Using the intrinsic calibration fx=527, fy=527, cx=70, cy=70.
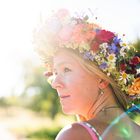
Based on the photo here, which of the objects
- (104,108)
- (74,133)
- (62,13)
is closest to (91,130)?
(74,133)

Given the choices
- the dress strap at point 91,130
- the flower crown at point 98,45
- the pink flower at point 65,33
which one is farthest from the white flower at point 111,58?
the dress strap at point 91,130

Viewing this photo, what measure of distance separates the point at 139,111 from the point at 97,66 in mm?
329

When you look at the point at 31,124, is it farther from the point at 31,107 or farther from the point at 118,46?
the point at 118,46

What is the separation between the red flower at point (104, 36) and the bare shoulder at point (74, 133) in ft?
2.04

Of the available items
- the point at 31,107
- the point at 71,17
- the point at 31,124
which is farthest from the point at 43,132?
the point at 71,17

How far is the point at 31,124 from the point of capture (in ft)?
45.0

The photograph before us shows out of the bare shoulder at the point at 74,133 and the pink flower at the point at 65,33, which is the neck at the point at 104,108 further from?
the pink flower at the point at 65,33

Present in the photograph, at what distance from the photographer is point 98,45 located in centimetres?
269

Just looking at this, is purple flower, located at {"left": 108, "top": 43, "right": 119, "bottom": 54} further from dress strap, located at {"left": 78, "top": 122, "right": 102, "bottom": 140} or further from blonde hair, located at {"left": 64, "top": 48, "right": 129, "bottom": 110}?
dress strap, located at {"left": 78, "top": 122, "right": 102, "bottom": 140}

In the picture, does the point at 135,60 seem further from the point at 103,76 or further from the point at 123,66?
the point at 103,76

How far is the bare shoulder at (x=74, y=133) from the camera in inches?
85.2

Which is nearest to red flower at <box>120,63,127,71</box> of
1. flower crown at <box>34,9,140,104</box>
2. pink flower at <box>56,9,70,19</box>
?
flower crown at <box>34,9,140,104</box>

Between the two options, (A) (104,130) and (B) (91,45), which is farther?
(B) (91,45)

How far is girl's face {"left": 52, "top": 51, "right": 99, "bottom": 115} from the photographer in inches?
95.1
